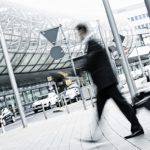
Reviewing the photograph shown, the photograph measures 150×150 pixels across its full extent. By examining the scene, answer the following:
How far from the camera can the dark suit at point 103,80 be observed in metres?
6.98

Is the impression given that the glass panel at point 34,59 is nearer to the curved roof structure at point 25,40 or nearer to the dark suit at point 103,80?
the curved roof structure at point 25,40

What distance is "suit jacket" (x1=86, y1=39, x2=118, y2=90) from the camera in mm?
7039

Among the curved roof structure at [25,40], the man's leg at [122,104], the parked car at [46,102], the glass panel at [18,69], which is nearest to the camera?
the man's leg at [122,104]

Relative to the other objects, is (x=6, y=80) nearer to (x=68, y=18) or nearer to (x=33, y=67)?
(x=33, y=67)

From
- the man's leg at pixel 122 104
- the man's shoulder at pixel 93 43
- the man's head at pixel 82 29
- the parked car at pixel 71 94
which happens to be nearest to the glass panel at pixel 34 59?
the parked car at pixel 71 94

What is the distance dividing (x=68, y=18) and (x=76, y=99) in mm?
30889

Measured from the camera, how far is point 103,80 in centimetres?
700

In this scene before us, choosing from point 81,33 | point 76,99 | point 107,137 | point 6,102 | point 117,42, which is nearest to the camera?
point 81,33

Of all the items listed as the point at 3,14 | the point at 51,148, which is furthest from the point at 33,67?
the point at 51,148

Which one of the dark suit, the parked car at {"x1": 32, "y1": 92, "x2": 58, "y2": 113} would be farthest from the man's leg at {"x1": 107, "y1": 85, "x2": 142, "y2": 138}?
the parked car at {"x1": 32, "y1": 92, "x2": 58, "y2": 113}

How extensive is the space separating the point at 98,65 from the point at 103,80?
289 millimetres

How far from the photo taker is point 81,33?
266 inches

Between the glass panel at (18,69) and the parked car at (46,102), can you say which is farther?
the glass panel at (18,69)

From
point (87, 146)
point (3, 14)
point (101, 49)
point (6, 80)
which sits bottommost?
point (87, 146)
